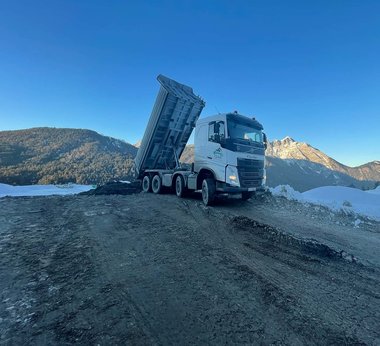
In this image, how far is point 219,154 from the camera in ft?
29.0

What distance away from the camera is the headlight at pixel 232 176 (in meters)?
8.25

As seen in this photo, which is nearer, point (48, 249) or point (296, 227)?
point (48, 249)

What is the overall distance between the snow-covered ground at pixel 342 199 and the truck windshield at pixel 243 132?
3472 millimetres

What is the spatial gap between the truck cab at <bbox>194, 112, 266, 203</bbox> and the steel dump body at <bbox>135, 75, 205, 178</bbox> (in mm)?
2009

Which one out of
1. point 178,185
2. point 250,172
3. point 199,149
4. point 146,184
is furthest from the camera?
point 146,184

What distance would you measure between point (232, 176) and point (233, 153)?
2.64 feet

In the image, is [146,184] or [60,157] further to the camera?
[60,157]

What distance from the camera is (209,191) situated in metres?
8.95

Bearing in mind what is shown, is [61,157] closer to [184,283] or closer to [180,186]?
[180,186]

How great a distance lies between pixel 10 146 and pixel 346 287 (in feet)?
234

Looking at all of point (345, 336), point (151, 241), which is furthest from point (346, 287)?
point (151, 241)

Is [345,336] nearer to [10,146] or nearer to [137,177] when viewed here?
[137,177]

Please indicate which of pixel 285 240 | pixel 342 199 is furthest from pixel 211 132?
pixel 342 199

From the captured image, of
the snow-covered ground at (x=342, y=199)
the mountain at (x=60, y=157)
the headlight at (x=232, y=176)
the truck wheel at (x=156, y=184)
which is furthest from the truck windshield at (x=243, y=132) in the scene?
the mountain at (x=60, y=157)
